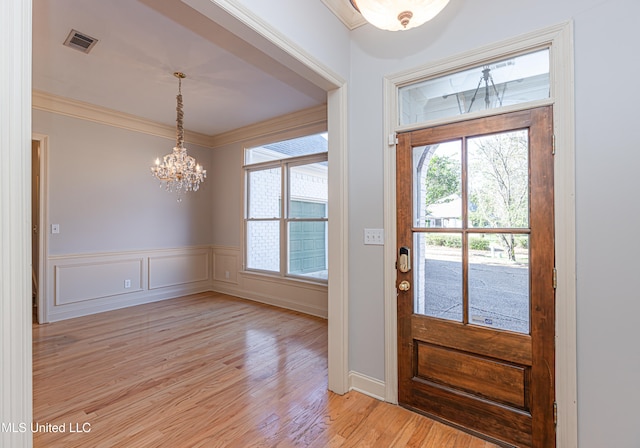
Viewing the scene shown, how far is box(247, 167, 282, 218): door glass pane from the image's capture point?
15.6 ft

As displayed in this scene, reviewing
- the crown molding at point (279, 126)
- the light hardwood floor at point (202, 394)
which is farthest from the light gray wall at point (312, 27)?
the light hardwood floor at point (202, 394)

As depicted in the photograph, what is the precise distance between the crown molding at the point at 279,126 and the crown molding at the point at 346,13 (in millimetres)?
1674

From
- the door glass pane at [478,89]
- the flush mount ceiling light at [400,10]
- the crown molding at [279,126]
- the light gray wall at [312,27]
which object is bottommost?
the door glass pane at [478,89]

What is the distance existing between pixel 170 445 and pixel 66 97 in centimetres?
427

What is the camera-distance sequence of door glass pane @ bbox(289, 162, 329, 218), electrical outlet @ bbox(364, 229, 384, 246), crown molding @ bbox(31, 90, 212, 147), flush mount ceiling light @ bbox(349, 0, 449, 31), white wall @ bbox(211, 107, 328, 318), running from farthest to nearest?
door glass pane @ bbox(289, 162, 329, 218), white wall @ bbox(211, 107, 328, 318), crown molding @ bbox(31, 90, 212, 147), electrical outlet @ bbox(364, 229, 384, 246), flush mount ceiling light @ bbox(349, 0, 449, 31)

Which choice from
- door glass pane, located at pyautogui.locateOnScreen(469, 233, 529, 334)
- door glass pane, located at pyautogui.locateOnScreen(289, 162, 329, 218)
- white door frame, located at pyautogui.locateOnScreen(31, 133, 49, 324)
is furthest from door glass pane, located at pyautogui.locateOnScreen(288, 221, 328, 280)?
white door frame, located at pyautogui.locateOnScreen(31, 133, 49, 324)

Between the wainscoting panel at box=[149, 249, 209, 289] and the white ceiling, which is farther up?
the white ceiling

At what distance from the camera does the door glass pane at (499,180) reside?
172 centimetres

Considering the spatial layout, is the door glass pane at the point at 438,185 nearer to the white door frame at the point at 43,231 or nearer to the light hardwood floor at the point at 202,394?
the light hardwood floor at the point at 202,394

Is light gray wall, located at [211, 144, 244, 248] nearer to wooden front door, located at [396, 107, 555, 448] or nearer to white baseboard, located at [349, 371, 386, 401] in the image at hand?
white baseboard, located at [349, 371, 386, 401]

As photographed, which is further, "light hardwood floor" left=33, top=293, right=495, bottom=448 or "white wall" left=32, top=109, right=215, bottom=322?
"white wall" left=32, top=109, right=215, bottom=322

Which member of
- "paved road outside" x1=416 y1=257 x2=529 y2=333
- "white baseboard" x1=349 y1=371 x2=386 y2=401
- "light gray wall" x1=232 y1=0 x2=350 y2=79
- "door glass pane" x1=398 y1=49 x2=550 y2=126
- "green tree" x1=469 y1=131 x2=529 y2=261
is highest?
"light gray wall" x1=232 y1=0 x2=350 y2=79

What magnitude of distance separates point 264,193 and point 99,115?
250 cm

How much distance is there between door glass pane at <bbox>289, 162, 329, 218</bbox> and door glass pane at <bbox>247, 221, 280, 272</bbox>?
48 cm
